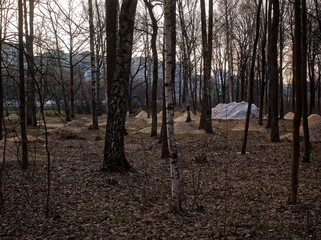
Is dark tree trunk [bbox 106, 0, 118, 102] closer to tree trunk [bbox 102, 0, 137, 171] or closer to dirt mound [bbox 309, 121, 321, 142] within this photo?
tree trunk [bbox 102, 0, 137, 171]

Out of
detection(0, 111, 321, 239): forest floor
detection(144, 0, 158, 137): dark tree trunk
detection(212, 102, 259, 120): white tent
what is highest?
detection(144, 0, 158, 137): dark tree trunk

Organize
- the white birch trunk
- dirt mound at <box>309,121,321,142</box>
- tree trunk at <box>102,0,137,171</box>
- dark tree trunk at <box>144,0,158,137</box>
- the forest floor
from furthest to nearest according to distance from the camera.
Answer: dirt mound at <box>309,121,321,142</box> → dark tree trunk at <box>144,0,158,137</box> → tree trunk at <box>102,0,137,171</box> → the white birch trunk → the forest floor

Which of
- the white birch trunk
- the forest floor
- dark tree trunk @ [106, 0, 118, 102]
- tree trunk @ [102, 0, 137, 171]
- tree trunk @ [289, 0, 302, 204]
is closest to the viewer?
the forest floor

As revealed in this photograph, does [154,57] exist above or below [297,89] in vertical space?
above

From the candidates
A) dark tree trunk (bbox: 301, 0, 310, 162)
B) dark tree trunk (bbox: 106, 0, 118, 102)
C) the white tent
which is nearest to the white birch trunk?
dark tree trunk (bbox: 301, 0, 310, 162)

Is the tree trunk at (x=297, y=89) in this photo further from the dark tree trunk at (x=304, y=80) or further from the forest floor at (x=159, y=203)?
the dark tree trunk at (x=304, y=80)

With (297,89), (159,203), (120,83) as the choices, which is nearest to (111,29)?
(120,83)

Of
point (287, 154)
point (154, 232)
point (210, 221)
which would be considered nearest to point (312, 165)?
point (287, 154)

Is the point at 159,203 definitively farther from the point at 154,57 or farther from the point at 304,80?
the point at 154,57

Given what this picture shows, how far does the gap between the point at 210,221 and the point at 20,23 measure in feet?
15.1

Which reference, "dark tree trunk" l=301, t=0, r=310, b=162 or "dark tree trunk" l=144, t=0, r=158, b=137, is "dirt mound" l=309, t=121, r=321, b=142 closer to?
"dark tree trunk" l=301, t=0, r=310, b=162

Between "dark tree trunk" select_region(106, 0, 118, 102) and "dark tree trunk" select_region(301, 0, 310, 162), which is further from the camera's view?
"dark tree trunk" select_region(106, 0, 118, 102)

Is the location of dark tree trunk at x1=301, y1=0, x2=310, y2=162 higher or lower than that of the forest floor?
higher

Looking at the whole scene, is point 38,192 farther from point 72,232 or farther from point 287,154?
point 287,154
